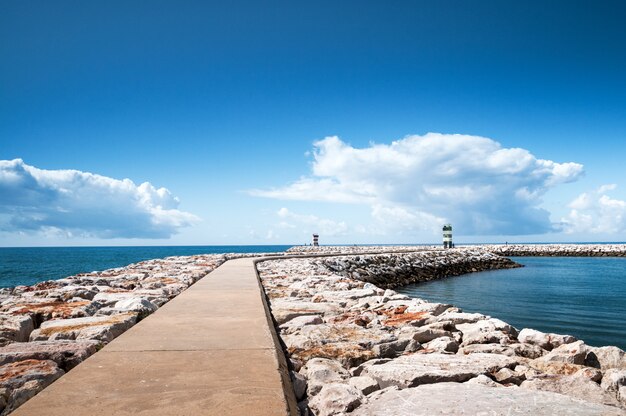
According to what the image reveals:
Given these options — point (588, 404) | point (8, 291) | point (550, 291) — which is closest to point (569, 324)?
point (550, 291)

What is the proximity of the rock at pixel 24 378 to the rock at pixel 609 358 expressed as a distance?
4175 mm

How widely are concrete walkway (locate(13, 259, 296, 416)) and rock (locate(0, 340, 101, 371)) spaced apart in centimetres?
14

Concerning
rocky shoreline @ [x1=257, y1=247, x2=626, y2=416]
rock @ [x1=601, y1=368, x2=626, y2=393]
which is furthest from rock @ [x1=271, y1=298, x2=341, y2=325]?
rock @ [x1=601, y1=368, x2=626, y2=393]

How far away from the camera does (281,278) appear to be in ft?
33.2

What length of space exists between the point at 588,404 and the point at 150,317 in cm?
385

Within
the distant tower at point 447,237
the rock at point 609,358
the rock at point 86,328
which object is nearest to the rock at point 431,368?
the rock at point 609,358

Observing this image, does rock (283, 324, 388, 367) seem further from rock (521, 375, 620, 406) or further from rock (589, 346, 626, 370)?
rock (589, 346, 626, 370)

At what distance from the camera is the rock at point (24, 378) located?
7.07 ft

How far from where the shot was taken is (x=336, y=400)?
2.44 m

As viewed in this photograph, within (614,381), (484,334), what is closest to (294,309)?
(484,334)

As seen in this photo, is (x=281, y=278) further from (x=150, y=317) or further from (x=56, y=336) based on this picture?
(x=56, y=336)

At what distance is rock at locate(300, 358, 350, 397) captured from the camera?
9.12ft

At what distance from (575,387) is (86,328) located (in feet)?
12.8

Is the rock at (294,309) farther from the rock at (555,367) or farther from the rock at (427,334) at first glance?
the rock at (555,367)
